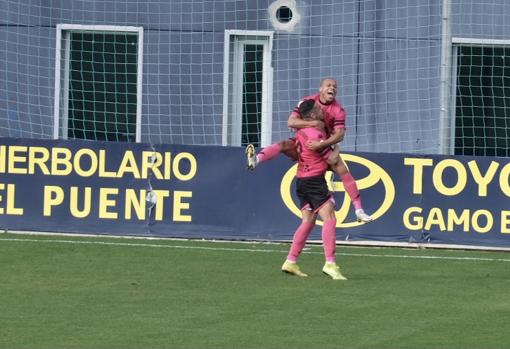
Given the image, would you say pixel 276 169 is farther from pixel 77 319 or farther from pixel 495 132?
pixel 77 319

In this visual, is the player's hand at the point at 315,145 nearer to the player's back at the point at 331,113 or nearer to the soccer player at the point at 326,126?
the soccer player at the point at 326,126

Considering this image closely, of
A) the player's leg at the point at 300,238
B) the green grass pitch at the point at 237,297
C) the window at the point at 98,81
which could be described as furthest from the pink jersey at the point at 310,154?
the window at the point at 98,81

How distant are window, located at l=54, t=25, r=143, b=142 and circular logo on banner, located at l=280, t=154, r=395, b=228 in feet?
14.9

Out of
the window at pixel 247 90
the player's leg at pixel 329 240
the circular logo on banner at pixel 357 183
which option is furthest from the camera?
the window at pixel 247 90

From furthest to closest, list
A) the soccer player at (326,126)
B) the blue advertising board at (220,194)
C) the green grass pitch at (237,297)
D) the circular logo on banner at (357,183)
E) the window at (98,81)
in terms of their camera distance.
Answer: the window at (98,81)
the circular logo on banner at (357,183)
the blue advertising board at (220,194)
the soccer player at (326,126)
the green grass pitch at (237,297)

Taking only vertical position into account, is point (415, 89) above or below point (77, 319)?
above

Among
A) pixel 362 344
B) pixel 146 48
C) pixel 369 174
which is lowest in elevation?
pixel 362 344

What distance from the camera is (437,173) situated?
56.5 feet

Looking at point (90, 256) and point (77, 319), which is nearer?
point (77, 319)

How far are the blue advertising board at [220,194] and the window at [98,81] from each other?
374 cm

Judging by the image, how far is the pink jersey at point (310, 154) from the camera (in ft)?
45.4

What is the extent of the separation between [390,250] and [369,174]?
3.18ft

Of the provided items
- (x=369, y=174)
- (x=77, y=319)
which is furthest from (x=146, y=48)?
(x=77, y=319)

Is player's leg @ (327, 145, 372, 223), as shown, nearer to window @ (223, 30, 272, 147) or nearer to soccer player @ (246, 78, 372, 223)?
soccer player @ (246, 78, 372, 223)
